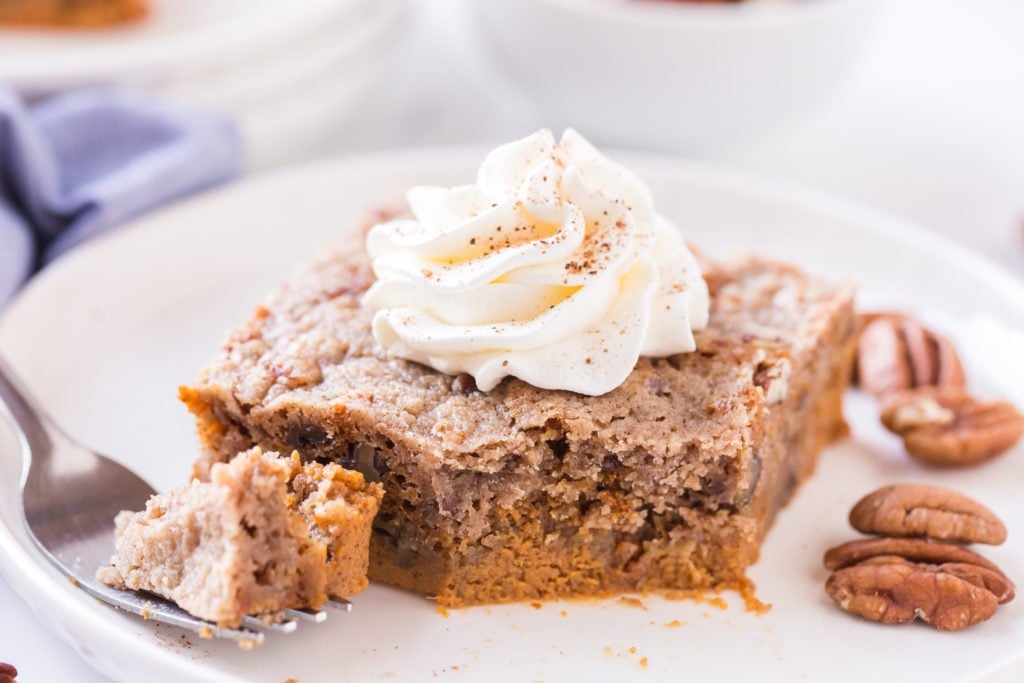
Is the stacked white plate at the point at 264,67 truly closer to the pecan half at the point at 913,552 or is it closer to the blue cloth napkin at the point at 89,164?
the blue cloth napkin at the point at 89,164

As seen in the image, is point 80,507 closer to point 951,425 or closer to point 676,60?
point 951,425

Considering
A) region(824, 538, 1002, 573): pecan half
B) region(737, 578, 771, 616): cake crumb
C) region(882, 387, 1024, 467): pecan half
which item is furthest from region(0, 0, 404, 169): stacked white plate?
region(824, 538, 1002, 573): pecan half

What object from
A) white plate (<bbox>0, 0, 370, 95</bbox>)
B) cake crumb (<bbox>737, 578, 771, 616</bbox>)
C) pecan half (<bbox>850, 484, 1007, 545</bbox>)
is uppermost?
white plate (<bbox>0, 0, 370, 95</bbox>)

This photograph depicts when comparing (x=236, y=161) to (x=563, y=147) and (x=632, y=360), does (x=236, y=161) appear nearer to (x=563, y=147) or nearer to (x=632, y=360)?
(x=563, y=147)

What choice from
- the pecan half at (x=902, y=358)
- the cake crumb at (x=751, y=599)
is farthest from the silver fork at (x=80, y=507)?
the pecan half at (x=902, y=358)

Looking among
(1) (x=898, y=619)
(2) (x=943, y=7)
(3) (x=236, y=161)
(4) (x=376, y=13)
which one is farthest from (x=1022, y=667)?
(2) (x=943, y=7)

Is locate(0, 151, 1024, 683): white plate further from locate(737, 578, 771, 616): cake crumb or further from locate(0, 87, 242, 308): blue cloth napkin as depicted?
locate(0, 87, 242, 308): blue cloth napkin
